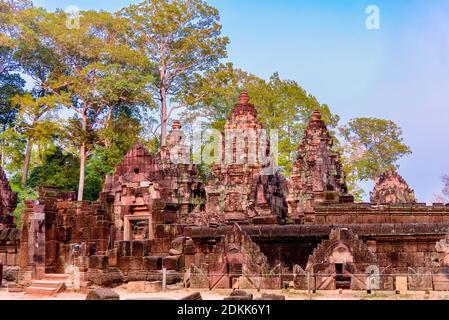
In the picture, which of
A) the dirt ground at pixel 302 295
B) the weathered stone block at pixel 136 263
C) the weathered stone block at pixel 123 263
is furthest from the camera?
the weathered stone block at pixel 123 263

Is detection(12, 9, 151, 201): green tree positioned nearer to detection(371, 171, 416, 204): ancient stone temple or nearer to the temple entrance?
detection(371, 171, 416, 204): ancient stone temple

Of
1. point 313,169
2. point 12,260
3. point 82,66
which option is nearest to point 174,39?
point 82,66

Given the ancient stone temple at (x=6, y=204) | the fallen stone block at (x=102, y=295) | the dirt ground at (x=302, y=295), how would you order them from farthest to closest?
the ancient stone temple at (x=6, y=204), the dirt ground at (x=302, y=295), the fallen stone block at (x=102, y=295)

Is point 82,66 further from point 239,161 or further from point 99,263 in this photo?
point 99,263

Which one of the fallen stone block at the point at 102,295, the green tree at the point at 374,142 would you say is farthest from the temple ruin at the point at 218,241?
the green tree at the point at 374,142

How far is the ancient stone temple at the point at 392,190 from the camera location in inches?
1132

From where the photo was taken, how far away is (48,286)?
15.8m

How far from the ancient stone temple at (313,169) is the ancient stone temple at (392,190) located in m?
2.17

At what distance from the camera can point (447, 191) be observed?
171ft

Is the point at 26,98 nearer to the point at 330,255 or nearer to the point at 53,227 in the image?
the point at 53,227

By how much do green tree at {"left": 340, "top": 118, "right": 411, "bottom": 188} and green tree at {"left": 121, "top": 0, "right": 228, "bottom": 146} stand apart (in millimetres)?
12617

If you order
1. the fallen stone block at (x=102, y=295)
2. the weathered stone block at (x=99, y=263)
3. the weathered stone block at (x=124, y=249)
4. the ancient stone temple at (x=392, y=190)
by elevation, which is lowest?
the fallen stone block at (x=102, y=295)

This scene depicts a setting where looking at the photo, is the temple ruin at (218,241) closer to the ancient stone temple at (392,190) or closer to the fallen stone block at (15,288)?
the fallen stone block at (15,288)
